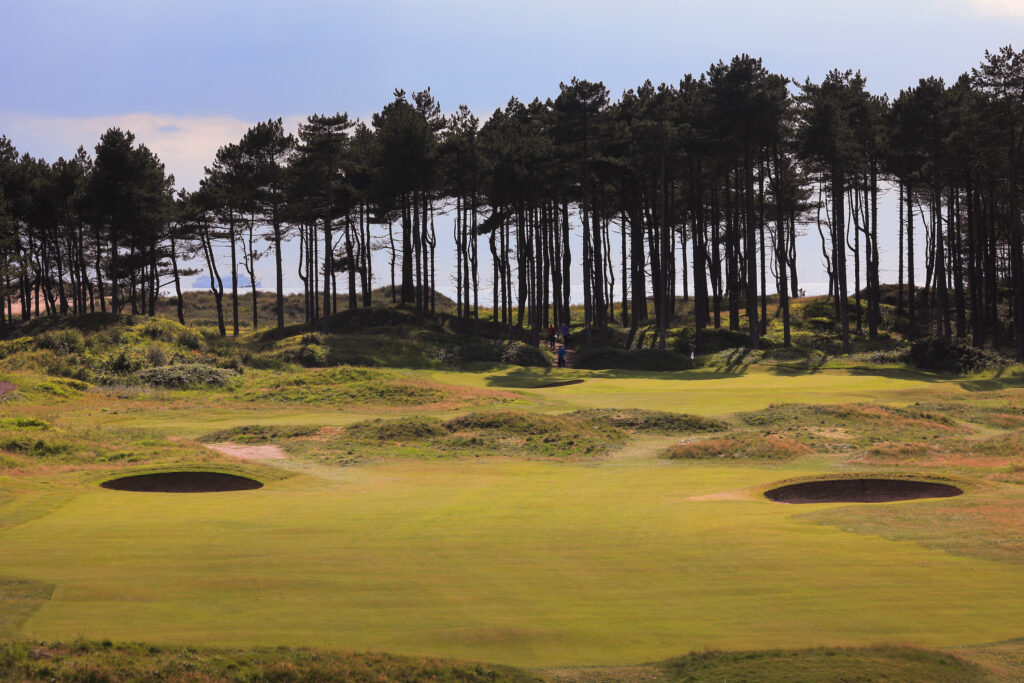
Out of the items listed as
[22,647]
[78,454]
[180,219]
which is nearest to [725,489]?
[22,647]

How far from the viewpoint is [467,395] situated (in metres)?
38.8

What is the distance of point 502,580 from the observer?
11.0 metres

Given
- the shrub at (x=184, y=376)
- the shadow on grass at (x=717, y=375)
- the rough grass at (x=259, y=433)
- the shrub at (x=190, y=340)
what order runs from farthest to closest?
the shrub at (x=190, y=340), the shadow on grass at (x=717, y=375), the shrub at (x=184, y=376), the rough grass at (x=259, y=433)

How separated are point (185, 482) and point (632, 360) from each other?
3854cm

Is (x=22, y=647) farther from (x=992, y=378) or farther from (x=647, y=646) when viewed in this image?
(x=992, y=378)

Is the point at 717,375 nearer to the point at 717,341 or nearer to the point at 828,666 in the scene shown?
the point at 717,341

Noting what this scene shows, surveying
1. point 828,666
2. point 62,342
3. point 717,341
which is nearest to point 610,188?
point 717,341

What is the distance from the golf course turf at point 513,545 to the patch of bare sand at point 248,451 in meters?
0.67

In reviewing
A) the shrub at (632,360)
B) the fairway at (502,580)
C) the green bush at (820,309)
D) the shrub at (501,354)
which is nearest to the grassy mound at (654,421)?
the fairway at (502,580)

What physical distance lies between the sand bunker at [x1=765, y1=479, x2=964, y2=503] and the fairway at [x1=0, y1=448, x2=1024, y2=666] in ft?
7.24

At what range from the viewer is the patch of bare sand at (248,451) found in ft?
81.3

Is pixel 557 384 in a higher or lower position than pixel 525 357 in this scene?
lower

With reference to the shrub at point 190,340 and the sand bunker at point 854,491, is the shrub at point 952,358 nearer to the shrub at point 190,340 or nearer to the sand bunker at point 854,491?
the sand bunker at point 854,491

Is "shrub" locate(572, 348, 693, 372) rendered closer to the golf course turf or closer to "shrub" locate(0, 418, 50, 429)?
the golf course turf
